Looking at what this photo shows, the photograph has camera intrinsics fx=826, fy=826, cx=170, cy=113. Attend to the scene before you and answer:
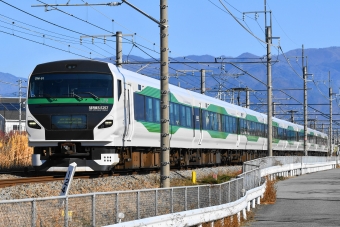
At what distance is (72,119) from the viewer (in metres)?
25.0

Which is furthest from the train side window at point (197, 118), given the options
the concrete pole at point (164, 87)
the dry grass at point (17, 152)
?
the concrete pole at point (164, 87)

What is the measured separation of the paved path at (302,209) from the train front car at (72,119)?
5.21 metres

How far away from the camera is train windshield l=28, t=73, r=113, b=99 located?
25.3m

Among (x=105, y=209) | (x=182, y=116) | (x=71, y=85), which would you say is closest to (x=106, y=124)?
(x=71, y=85)

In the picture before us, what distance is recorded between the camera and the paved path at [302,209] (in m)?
19.2

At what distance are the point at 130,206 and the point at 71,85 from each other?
13217mm

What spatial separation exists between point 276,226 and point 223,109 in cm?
2591

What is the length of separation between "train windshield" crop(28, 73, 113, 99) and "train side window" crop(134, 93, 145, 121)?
203 centimetres

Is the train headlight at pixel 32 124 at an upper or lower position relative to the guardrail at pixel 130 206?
upper

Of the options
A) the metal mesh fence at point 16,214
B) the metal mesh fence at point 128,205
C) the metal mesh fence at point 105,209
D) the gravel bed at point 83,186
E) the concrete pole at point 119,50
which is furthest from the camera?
the concrete pole at point 119,50

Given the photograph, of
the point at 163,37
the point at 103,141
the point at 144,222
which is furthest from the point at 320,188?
the point at 144,222

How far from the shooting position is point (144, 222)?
12609 mm

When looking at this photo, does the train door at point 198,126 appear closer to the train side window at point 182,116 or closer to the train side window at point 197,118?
the train side window at point 197,118

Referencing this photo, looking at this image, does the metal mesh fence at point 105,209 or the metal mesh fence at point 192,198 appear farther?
the metal mesh fence at point 192,198
